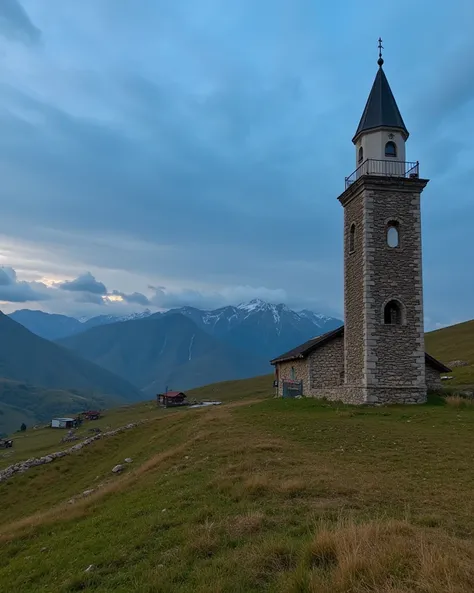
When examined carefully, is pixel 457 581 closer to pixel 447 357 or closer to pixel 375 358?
pixel 375 358

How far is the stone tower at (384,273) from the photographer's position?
30.1 metres

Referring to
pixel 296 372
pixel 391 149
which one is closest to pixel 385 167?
pixel 391 149

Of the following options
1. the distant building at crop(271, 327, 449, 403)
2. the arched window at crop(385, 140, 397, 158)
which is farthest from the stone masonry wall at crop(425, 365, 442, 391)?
the arched window at crop(385, 140, 397, 158)

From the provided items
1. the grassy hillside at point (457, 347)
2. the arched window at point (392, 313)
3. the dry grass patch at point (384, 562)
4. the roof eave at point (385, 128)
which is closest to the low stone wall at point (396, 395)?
the arched window at point (392, 313)

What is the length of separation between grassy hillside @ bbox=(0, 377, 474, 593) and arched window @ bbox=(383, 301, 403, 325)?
33.5ft

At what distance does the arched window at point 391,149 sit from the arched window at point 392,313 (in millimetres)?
10217

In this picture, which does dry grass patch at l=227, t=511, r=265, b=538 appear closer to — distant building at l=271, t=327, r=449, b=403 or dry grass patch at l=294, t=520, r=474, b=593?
dry grass patch at l=294, t=520, r=474, b=593

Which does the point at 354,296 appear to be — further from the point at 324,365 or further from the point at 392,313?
the point at 324,365

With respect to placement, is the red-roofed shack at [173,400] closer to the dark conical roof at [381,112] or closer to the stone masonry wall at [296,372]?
the stone masonry wall at [296,372]

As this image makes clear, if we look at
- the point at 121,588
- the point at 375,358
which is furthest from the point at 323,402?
the point at 121,588

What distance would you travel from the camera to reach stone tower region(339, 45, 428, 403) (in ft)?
98.7

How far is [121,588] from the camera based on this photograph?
718cm

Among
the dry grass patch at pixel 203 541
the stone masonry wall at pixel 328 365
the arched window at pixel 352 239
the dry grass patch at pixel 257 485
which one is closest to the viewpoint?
the dry grass patch at pixel 203 541

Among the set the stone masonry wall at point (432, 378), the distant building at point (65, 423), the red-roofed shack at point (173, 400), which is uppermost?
the stone masonry wall at point (432, 378)
